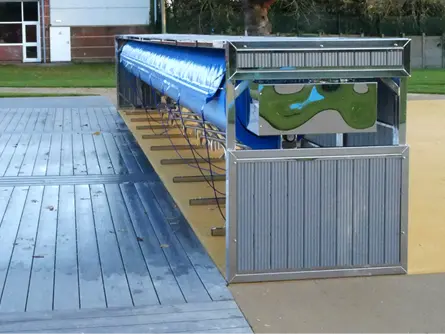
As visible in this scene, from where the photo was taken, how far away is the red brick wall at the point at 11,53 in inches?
1622

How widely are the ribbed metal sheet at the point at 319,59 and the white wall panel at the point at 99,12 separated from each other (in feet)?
119

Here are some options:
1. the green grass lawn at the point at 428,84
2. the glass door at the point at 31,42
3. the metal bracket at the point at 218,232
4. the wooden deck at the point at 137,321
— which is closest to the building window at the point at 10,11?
the glass door at the point at 31,42

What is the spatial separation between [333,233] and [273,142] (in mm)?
984

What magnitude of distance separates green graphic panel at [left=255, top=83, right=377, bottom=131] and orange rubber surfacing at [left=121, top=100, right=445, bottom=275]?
1249 mm

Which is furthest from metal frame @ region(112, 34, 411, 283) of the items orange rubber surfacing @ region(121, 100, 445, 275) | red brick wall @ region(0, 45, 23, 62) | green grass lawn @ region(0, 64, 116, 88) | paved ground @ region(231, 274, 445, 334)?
red brick wall @ region(0, 45, 23, 62)

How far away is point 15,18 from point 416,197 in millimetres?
35669

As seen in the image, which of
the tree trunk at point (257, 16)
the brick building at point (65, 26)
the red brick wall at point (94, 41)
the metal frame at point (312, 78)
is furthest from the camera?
the red brick wall at point (94, 41)

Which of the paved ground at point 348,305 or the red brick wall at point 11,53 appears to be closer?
the paved ground at point 348,305

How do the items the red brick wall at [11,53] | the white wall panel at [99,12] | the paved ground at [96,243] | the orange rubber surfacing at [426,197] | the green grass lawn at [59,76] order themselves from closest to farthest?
the paved ground at [96,243] → the orange rubber surfacing at [426,197] → the green grass lawn at [59,76] → the white wall panel at [99,12] → the red brick wall at [11,53]

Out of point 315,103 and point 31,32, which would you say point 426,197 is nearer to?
point 315,103

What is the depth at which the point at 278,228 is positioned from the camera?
5.85 metres

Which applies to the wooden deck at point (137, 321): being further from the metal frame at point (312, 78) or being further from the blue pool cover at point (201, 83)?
the blue pool cover at point (201, 83)

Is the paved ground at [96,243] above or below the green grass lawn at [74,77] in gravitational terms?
below

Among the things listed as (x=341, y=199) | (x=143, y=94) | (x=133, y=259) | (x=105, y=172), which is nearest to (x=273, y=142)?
(x=341, y=199)
